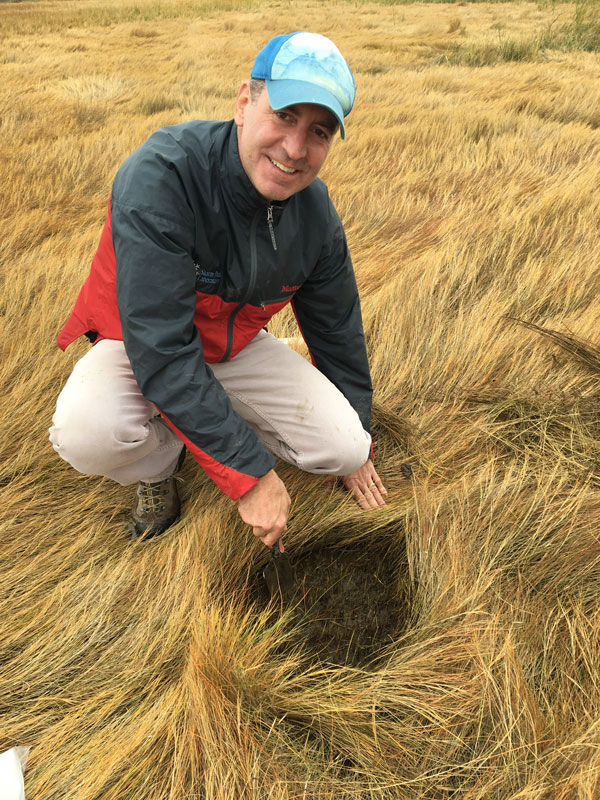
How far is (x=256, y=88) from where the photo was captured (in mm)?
1166

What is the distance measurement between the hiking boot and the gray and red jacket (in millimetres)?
302

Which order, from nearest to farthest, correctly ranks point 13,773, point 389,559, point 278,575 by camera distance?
point 13,773
point 278,575
point 389,559

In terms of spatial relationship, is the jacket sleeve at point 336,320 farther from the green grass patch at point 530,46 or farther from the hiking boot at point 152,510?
the green grass patch at point 530,46

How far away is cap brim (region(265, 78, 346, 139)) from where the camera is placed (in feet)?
3.52

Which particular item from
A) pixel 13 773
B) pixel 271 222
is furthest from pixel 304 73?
pixel 13 773

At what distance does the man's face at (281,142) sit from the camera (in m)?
1.14

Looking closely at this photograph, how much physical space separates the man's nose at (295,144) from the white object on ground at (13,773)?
132cm

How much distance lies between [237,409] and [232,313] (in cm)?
34

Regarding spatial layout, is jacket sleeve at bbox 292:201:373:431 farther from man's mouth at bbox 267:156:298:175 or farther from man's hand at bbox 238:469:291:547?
man's hand at bbox 238:469:291:547

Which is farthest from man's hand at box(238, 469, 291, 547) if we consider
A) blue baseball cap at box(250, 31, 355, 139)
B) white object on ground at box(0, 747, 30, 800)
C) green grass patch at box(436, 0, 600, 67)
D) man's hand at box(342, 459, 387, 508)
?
green grass patch at box(436, 0, 600, 67)

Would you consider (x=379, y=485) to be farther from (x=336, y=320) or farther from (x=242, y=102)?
(x=242, y=102)

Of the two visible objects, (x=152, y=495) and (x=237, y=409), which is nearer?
(x=152, y=495)

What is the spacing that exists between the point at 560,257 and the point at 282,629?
6.85 ft

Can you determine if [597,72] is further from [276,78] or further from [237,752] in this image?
[237,752]
